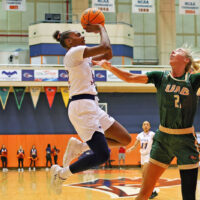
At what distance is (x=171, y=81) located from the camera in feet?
15.7

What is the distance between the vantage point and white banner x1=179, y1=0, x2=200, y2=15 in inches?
779

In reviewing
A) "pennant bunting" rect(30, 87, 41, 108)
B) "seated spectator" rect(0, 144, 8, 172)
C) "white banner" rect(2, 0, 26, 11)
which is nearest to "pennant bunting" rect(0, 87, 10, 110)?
"pennant bunting" rect(30, 87, 41, 108)

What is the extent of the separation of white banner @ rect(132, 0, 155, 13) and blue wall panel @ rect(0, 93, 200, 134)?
499 centimetres

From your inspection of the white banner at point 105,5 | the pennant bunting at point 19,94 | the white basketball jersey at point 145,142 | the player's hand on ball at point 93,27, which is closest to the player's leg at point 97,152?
the player's hand on ball at point 93,27

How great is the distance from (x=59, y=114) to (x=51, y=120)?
56cm

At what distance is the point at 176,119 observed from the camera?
4688 mm

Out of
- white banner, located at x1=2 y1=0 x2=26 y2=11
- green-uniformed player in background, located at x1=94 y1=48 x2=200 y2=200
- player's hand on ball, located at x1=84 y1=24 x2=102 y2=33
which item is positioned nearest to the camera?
green-uniformed player in background, located at x1=94 y1=48 x2=200 y2=200

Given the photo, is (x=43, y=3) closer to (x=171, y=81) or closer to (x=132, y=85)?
(x=132, y=85)

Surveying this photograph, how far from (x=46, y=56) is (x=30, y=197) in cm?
1376

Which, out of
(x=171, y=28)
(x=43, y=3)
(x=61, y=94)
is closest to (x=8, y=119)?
(x=61, y=94)

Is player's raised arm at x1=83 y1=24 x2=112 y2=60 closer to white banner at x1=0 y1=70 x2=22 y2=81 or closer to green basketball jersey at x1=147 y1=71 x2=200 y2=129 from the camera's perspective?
green basketball jersey at x1=147 y1=71 x2=200 y2=129

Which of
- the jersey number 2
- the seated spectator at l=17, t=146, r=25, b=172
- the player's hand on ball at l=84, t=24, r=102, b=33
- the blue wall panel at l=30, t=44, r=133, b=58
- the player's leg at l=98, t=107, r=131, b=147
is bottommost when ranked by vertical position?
the seated spectator at l=17, t=146, r=25, b=172

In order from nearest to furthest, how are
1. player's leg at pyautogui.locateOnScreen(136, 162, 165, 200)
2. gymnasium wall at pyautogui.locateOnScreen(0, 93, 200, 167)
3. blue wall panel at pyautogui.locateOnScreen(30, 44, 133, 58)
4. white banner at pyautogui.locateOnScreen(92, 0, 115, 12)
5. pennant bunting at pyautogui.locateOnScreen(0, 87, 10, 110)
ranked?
player's leg at pyautogui.locateOnScreen(136, 162, 165, 200), white banner at pyautogui.locateOnScreen(92, 0, 115, 12), pennant bunting at pyautogui.locateOnScreen(0, 87, 10, 110), gymnasium wall at pyautogui.locateOnScreen(0, 93, 200, 167), blue wall panel at pyautogui.locateOnScreen(30, 44, 133, 58)

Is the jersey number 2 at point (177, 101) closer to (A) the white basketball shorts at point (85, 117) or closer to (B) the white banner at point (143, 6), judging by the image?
(A) the white basketball shorts at point (85, 117)
